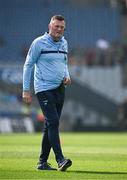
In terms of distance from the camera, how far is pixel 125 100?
33531 mm

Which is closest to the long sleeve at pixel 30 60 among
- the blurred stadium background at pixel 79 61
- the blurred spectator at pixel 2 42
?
the blurred stadium background at pixel 79 61

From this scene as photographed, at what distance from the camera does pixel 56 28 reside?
9898mm

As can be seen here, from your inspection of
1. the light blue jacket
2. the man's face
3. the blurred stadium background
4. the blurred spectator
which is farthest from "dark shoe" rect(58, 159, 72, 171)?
the blurred spectator

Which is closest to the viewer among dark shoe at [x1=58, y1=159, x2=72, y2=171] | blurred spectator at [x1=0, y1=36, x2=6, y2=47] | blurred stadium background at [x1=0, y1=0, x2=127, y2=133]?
dark shoe at [x1=58, y1=159, x2=72, y2=171]

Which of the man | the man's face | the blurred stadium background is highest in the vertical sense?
the man's face

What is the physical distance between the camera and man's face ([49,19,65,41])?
32.3ft

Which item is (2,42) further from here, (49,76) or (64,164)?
(64,164)

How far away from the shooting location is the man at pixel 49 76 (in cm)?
992

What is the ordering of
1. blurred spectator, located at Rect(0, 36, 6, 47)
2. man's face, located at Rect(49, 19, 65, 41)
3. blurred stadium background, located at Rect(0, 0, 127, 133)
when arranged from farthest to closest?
blurred spectator, located at Rect(0, 36, 6, 47)
blurred stadium background, located at Rect(0, 0, 127, 133)
man's face, located at Rect(49, 19, 65, 41)

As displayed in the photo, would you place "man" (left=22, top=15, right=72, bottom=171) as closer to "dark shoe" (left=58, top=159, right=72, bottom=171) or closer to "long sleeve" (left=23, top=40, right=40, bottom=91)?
"long sleeve" (left=23, top=40, right=40, bottom=91)

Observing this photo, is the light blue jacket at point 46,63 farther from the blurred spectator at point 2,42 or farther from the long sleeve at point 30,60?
→ the blurred spectator at point 2,42

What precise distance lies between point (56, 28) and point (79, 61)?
78.1 ft

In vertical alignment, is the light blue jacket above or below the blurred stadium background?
above

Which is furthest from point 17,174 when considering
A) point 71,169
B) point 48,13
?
point 48,13
